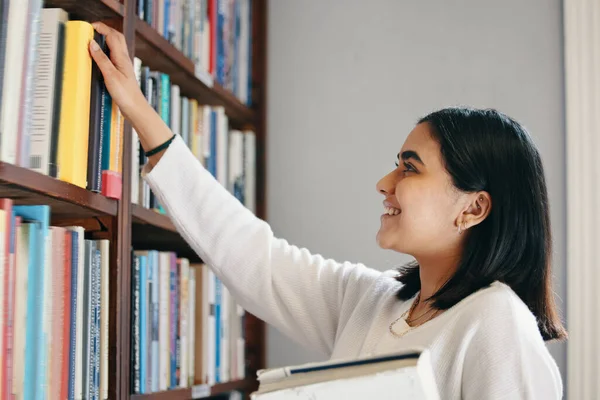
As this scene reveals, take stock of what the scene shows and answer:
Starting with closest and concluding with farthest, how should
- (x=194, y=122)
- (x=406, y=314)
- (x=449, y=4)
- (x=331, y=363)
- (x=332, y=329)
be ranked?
(x=331, y=363)
(x=406, y=314)
(x=332, y=329)
(x=194, y=122)
(x=449, y=4)

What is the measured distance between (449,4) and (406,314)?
1130 mm

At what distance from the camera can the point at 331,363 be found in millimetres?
950

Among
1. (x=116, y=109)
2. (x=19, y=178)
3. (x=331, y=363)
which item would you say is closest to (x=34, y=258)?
(x=19, y=178)

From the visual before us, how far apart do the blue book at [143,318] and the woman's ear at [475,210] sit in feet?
2.02

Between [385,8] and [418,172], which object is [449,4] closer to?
[385,8]

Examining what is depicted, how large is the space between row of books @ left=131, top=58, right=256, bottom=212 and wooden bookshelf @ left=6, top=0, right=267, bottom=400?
38 millimetres

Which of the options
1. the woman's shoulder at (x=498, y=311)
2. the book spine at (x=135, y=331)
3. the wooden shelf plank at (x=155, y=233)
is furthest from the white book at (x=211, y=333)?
the woman's shoulder at (x=498, y=311)

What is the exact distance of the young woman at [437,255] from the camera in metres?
1.21

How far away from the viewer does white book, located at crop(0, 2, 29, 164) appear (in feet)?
3.62

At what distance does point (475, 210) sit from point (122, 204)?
616 millimetres

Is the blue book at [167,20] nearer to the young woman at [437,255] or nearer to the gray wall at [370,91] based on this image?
the young woman at [437,255]

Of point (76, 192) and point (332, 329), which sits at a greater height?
point (76, 192)

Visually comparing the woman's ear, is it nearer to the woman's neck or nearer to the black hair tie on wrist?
the woman's neck

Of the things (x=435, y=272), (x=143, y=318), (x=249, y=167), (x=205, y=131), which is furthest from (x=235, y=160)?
(x=435, y=272)
